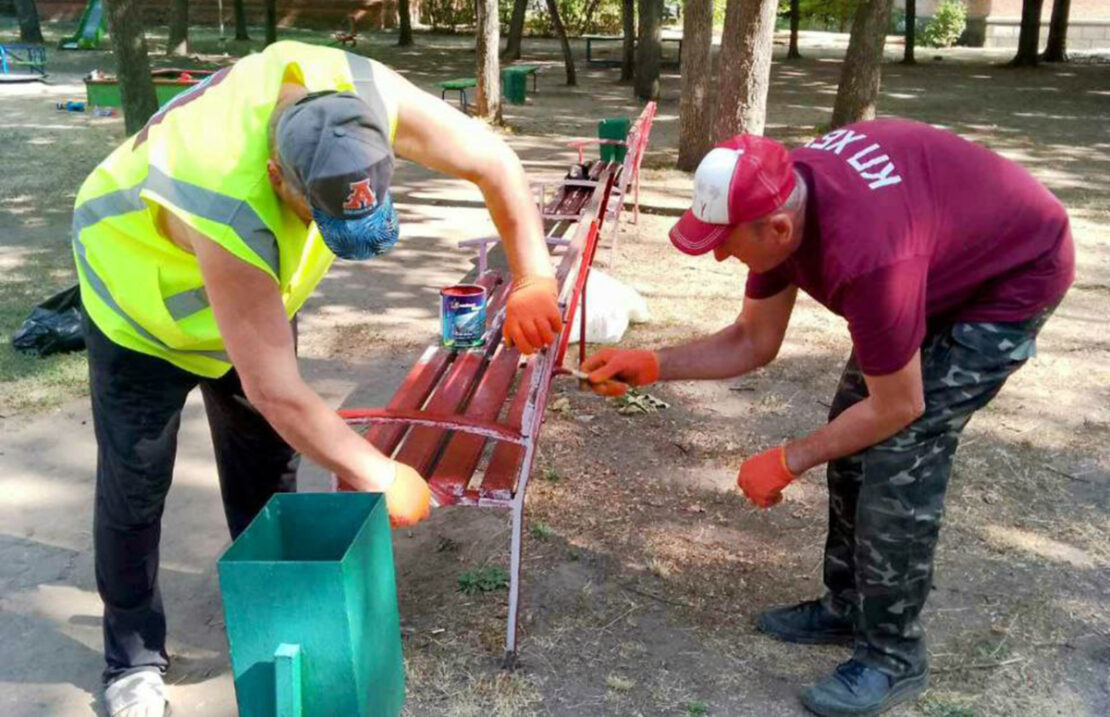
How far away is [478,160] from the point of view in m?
2.19

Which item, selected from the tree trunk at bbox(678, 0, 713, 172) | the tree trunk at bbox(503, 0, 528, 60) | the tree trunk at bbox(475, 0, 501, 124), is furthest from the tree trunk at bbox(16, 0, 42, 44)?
the tree trunk at bbox(678, 0, 713, 172)

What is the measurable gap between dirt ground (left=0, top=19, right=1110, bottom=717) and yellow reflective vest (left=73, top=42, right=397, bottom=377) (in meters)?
0.99

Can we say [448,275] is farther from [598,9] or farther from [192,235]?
[598,9]

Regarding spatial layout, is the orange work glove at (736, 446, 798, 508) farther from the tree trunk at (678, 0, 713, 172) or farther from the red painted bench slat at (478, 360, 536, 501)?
the tree trunk at (678, 0, 713, 172)

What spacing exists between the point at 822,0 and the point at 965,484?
15914 mm

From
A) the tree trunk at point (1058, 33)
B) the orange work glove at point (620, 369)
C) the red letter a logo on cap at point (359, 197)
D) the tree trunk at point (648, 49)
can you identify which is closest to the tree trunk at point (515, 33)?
the tree trunk at point (648, 49)

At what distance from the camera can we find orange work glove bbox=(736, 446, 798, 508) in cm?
233

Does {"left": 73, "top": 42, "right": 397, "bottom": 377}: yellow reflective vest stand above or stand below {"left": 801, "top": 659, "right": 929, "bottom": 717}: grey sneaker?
above

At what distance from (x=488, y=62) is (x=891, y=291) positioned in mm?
9702

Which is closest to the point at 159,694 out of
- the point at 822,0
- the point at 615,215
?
the point at 615,215

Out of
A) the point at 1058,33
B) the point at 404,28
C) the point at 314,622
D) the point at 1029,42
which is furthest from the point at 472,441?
the point at 1058,33

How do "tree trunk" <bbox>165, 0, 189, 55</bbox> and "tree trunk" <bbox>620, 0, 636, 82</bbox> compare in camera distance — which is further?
"tree trunk" <bbox>165, 0, 189, 55</bbox>

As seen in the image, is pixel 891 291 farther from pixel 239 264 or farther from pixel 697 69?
pixel 697 69

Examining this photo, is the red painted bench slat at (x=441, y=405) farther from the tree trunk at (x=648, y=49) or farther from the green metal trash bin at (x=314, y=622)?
the tree trunk at (x=648, y=49)
